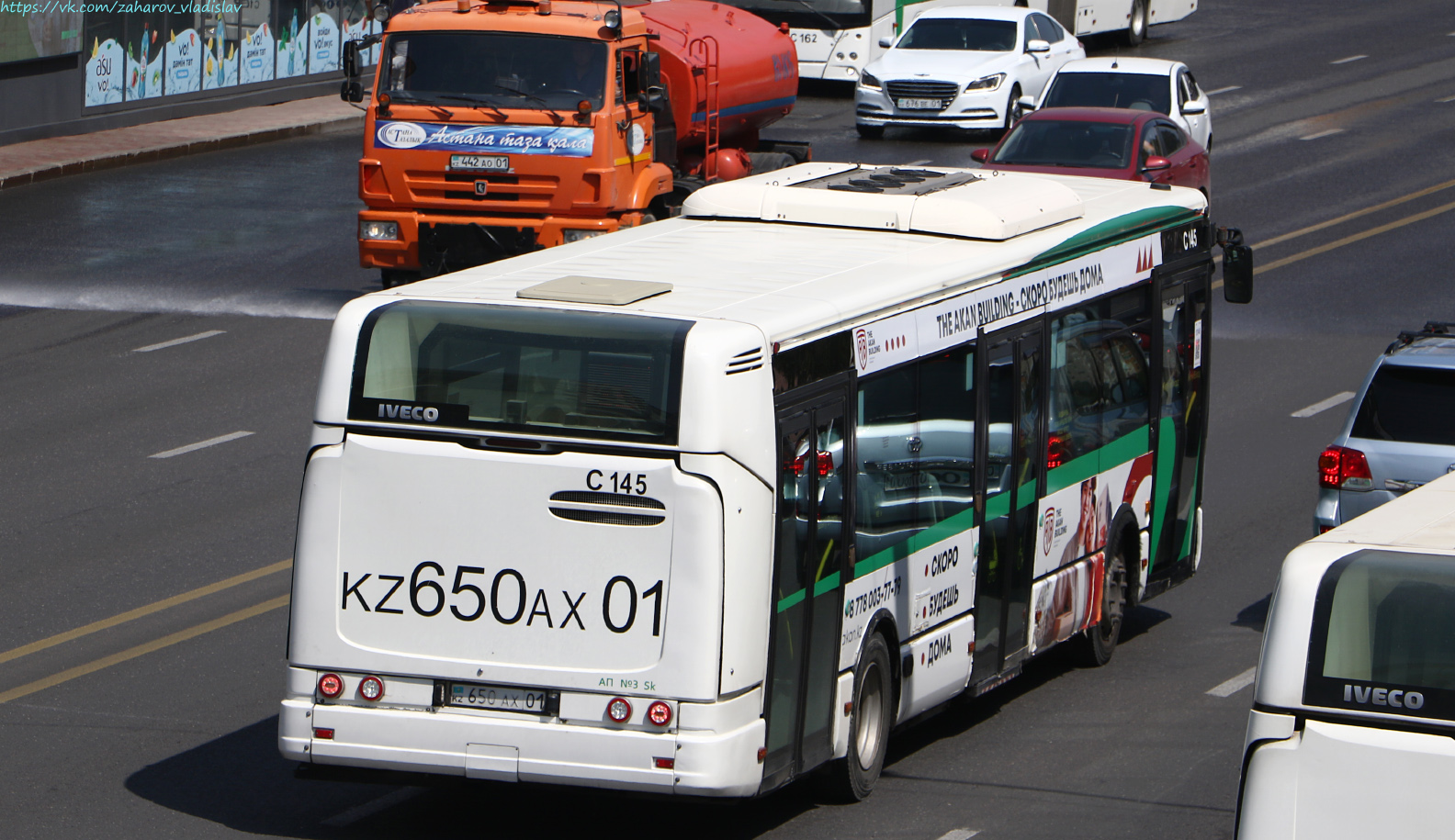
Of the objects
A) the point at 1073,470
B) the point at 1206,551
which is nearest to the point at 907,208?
the point at 1073,470

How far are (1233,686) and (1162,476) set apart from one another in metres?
1.78

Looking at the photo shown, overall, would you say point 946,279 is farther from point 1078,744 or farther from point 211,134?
point 211,134

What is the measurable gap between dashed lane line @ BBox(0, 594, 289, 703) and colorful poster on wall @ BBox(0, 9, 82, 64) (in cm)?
1928

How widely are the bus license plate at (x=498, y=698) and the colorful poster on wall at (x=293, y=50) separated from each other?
94.8ft

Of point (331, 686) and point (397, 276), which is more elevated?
point (331, 686)

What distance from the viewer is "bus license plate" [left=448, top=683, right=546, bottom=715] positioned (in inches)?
331

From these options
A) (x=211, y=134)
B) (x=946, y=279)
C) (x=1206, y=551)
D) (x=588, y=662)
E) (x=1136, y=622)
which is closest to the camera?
(x=588, y=662)

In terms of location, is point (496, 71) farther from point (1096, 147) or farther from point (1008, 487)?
point (1008, 487)

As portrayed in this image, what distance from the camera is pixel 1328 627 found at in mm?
5805

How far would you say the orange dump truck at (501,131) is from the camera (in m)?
20.1

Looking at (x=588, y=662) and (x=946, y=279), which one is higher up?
(x=946, y=279)

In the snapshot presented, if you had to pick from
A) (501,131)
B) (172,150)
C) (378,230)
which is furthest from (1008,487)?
(172,150)

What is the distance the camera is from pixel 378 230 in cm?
2052

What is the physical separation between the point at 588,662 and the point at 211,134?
25166mm
